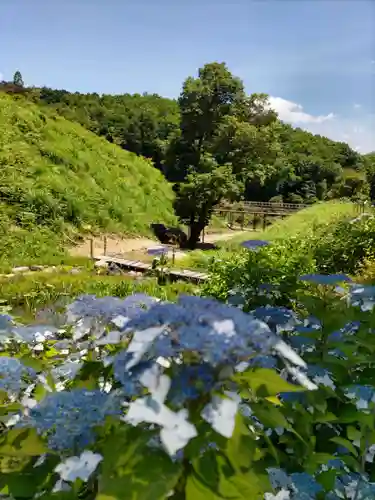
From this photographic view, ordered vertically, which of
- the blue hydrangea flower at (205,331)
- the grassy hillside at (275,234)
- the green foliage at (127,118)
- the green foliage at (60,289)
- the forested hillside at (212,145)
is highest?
the green foliage at (127,118)

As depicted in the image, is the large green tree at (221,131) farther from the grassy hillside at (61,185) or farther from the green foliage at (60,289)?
the green foliage at (60,289)

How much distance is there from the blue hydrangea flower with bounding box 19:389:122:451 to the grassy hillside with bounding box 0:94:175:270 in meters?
9.07

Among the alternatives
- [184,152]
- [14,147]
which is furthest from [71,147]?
[184,152]

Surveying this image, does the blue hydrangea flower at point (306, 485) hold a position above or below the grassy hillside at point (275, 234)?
above

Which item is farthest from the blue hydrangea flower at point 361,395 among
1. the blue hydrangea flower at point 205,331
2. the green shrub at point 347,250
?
the green shrub at point 347,250

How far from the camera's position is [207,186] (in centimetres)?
1535

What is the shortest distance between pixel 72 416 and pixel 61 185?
12332 mm

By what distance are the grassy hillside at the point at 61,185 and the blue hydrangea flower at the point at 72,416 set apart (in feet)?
29.7

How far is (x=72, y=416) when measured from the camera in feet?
2.85

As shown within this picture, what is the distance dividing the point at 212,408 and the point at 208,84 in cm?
1986

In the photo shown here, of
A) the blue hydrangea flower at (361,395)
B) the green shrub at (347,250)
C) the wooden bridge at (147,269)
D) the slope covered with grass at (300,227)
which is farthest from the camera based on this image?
the slope covered with grass at (300,227)

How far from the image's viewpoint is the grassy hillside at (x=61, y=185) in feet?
36.6

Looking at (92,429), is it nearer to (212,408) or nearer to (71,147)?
(212,408)

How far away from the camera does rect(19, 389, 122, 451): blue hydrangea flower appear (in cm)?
85
